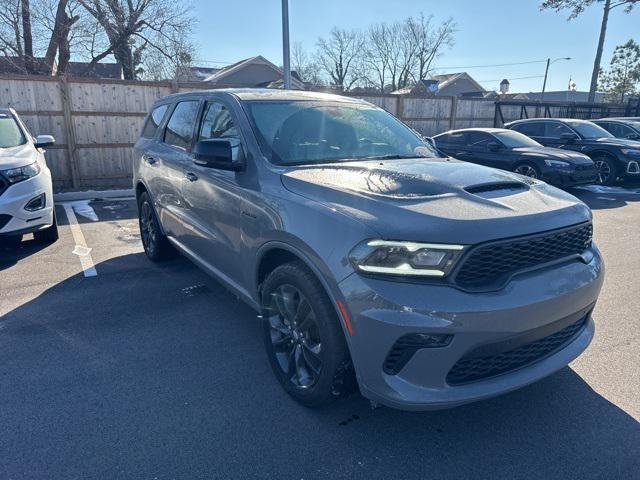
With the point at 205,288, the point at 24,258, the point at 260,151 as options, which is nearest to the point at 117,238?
the point at 24,258

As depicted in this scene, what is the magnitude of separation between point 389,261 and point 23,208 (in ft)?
15.9

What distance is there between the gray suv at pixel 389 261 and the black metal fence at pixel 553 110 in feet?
49.0

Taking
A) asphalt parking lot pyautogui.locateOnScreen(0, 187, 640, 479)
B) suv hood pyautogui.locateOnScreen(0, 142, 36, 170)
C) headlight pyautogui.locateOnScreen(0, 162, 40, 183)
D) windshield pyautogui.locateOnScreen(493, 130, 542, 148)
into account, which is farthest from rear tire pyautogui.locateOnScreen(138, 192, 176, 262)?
windshield pyautogui.locateOnScreen(493, 130, 542, 148)

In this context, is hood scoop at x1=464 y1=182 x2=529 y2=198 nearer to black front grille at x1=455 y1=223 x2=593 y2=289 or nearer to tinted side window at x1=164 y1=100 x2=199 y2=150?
black front grille at x1=455 y1=223 x2=593 y2=289

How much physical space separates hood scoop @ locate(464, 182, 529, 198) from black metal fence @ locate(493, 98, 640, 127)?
49.0 ft

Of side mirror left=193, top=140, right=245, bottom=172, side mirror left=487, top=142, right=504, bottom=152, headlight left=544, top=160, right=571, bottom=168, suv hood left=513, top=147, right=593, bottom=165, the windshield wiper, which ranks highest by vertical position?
side mirror left=193, top=140, right=245, bottom=172

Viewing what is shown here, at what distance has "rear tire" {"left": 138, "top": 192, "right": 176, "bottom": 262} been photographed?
16.6 ft

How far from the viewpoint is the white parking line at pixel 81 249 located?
5.11m

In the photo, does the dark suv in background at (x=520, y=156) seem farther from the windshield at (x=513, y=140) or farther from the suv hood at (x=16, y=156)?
the suv hood at (x=16, y=156)

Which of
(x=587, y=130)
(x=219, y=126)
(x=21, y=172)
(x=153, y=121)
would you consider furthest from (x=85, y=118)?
(x=587, y=130)

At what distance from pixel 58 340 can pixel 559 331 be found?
3477mm

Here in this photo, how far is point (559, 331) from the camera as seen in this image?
2475 mm

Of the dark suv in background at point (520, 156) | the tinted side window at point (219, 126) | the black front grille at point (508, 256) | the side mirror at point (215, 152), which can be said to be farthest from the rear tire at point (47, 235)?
the dark suv in background at point (520, 156)

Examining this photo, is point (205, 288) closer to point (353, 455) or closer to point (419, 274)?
point (353, 455)
